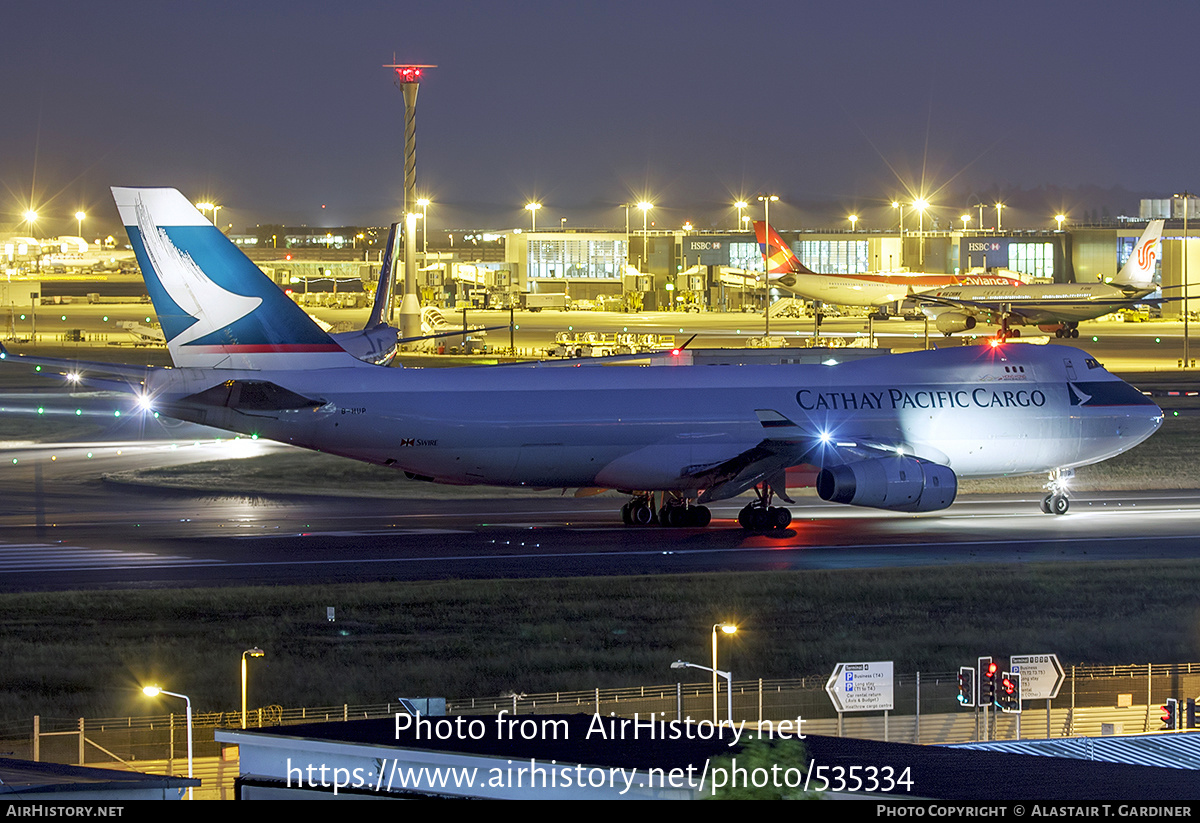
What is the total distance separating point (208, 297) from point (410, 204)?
87.9 m

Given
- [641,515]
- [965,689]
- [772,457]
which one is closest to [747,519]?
[772,457]

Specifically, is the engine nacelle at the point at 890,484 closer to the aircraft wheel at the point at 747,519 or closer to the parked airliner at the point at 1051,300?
the aircraft wheel at the point at 747,519

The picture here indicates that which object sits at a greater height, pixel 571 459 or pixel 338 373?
pixel 338 373

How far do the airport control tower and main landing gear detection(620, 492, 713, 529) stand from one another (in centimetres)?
7856

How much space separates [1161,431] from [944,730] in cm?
4276

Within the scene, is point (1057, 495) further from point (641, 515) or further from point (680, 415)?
point (641, 515)

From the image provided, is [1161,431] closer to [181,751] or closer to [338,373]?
[338,373]

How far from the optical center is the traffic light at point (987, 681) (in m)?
24.8

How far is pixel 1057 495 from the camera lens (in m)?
46.2

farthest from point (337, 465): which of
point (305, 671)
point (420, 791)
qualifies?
point (420, 791)

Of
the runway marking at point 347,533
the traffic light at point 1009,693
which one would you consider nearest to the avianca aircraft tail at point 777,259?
the runway marking at point 347,533

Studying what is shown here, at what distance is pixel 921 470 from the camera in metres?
41.2

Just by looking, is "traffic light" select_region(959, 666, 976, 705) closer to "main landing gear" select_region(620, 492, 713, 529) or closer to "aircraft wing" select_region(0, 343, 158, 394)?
"main landing gear" select_region(620, 492, 713, 529)

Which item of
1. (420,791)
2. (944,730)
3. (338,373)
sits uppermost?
(338,373)
